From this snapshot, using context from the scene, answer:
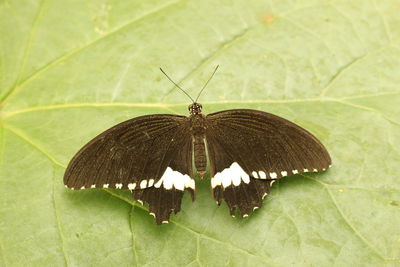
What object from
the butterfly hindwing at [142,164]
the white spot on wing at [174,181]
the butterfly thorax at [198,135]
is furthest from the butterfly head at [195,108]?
the white spot on wing at [174,181]

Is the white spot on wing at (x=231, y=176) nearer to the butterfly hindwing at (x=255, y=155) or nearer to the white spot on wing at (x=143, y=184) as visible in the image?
the butterfly hindwing at (x=255, y=155)

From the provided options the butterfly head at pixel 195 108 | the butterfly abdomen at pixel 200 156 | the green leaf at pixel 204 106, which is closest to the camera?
the green leaf at pixel 204 106

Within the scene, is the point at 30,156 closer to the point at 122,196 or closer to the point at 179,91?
the point at 122,196

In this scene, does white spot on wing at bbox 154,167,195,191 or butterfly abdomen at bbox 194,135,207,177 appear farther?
butterfly abdomen at bbox 194,135,207,177

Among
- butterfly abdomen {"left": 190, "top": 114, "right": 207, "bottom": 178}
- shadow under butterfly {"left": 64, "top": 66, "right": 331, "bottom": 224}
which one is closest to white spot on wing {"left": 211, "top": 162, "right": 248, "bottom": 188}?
shadow under butterfly {"left": 64, "top": 66, "right": 331, "bottom": 224}

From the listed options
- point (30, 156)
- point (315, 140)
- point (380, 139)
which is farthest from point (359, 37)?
Result: point (30, 156)

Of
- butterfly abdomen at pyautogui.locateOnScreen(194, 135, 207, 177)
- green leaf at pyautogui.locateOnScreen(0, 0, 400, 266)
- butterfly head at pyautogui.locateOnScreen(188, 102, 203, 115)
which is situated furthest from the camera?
butterfly head at pyautogui.locateOnScreen(188, 102, 203, 115)

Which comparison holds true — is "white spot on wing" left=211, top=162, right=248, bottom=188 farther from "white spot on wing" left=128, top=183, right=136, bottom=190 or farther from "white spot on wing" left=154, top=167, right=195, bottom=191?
"white spot on wing" left=128, top=183, right=136, bottom=190

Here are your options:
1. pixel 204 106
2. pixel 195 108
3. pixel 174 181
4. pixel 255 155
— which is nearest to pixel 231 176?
pixel 255 155

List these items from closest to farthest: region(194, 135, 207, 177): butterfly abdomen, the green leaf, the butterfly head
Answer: the green leaf, region(194, 135, 207, 177): butterfly abdomen, the butterfly head
